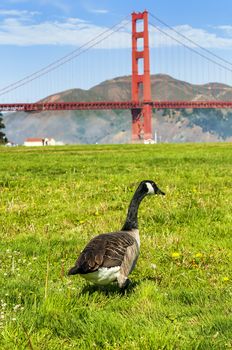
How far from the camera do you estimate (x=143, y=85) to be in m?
144

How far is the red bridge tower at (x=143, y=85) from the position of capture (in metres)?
136

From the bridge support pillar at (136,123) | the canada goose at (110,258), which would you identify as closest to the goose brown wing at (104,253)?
the canada goose at (110,258)

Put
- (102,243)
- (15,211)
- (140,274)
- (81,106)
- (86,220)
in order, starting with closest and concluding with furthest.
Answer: (102,243)
(140,274)
(86,220)
(15,211)
(81,106)

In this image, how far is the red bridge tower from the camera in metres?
136

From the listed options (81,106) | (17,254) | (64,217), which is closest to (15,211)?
(64,217)

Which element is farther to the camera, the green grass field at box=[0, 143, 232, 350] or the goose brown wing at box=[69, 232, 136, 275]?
the goose brown wing at box=[69, 232, 136, 275]

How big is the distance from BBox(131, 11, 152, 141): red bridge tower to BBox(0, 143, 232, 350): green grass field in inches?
4850

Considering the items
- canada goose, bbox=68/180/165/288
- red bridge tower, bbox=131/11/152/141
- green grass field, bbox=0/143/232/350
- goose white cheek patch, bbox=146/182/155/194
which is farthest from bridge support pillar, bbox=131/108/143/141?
canada goose, bbox=68/180/165/288

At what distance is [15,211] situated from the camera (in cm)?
1127

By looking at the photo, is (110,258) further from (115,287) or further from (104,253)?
(115,287)

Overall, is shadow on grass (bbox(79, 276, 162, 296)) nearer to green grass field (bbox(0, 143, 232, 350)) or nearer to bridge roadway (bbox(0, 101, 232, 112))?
green grass field (bbox(0, 143, 232, 350))

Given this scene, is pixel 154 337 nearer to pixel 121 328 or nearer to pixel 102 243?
pixel 121 328

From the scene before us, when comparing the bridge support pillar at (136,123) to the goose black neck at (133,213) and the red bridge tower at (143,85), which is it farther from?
the goose black neck at (133,213)

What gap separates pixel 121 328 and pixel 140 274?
7.42ft
